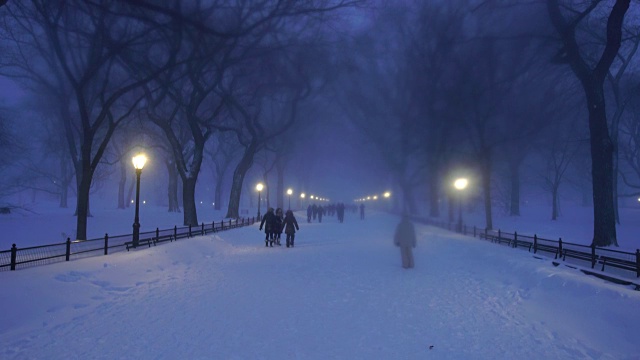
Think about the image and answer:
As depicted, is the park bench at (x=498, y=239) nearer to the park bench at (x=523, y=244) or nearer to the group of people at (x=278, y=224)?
the park bench at (x=523, y=244)

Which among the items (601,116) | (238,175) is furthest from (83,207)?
(601,116)

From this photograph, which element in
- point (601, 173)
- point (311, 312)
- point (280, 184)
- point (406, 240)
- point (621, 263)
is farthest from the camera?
point (280, 184)

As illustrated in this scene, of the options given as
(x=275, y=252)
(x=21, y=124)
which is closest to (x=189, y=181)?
(x=275, y=252)

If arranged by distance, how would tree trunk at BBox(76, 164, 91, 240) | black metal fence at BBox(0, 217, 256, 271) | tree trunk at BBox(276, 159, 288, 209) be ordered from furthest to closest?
tree trunk at BBox(276, 159, 288, 209) < tree trunk at BBox(76, 164, 91, 240) < black metal fence at BBox(0, 217, 256, 271)

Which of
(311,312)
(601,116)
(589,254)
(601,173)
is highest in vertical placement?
(601,116)

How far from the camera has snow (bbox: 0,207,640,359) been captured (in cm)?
546

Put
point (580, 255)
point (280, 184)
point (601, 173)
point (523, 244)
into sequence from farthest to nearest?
point (280, 184) → point (523, 244) → point (601, 173) → point (580, 255)

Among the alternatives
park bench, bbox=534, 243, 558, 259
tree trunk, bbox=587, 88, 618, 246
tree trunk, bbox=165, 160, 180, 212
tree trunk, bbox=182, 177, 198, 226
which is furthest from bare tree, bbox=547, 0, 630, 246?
tree trunk, bbox=165, 160, 180, 212

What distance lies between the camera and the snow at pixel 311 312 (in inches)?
215

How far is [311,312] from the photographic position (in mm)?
7137

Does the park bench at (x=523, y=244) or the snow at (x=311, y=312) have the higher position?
the park bench at (x=523, y=244)

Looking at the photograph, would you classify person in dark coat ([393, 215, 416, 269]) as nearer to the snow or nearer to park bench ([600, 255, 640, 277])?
the snow

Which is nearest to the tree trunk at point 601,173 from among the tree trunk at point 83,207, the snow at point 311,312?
the snow at point 311,312

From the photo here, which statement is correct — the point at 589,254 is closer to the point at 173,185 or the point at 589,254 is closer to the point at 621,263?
the point at 621,263
